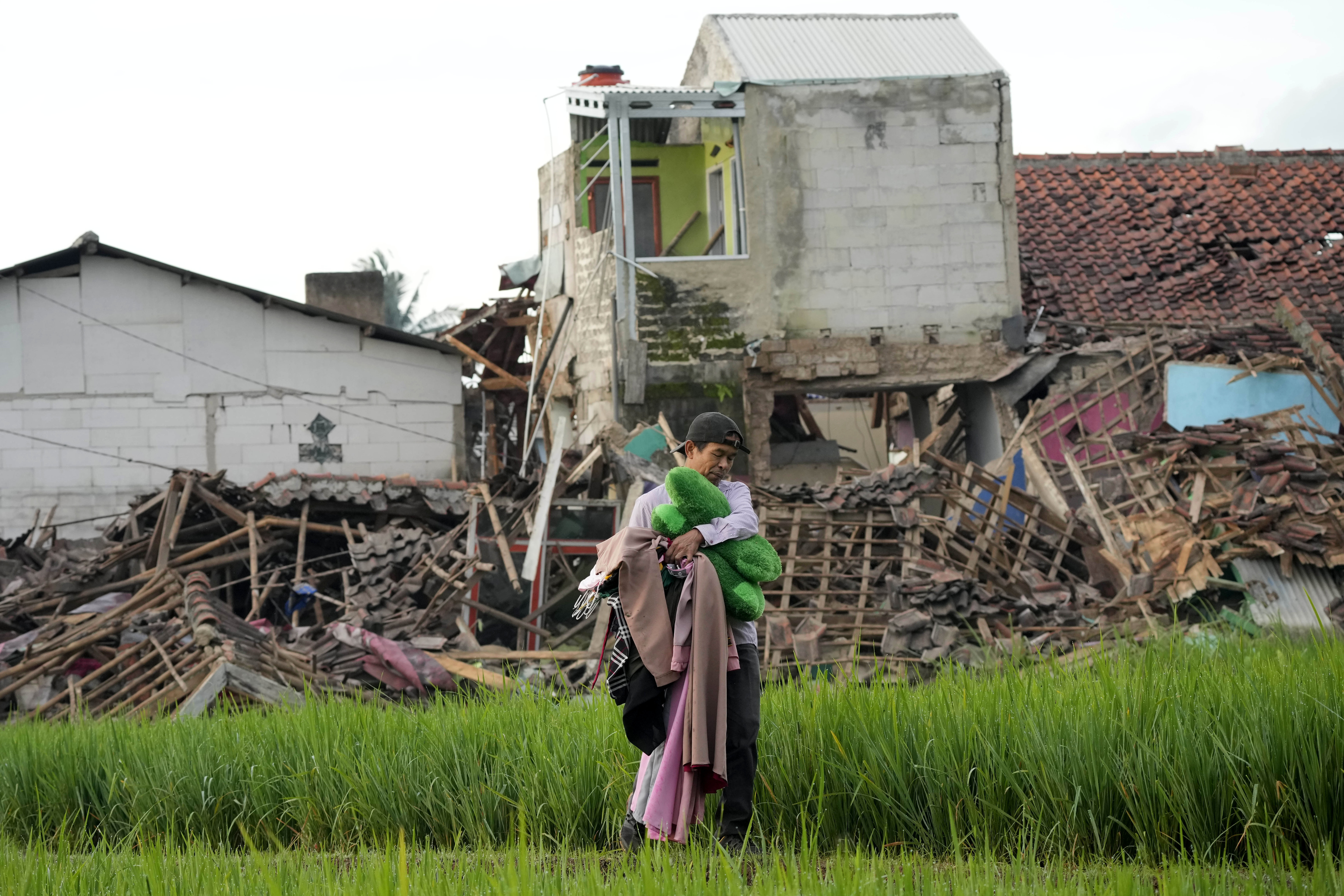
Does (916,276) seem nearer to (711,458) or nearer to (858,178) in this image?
(858,178)

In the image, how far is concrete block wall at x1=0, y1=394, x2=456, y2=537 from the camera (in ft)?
59.1

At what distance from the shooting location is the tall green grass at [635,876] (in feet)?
13.1

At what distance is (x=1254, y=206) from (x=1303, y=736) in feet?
63.7

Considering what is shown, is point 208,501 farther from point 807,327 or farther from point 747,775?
point 747,775

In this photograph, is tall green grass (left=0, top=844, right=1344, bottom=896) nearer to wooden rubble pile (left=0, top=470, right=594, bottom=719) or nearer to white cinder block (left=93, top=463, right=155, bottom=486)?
wooden rubble pile (left=0, top=470, right=594, bottom=719)

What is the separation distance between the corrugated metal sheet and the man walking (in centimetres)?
733

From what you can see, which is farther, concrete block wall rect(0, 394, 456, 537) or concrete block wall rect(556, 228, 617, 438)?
concrete block wall rect(556, 228, 617, 438)

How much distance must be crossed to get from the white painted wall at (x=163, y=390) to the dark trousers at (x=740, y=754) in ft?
46.6

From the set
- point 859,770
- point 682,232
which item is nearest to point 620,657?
point 859,770

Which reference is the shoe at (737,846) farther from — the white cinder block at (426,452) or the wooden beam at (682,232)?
the wooden beam at (682,232)

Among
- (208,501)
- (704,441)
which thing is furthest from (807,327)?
(704,441)

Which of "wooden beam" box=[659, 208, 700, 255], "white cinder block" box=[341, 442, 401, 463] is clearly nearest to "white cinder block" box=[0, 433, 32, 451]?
"white cinder block" box=[341, 442, 401, 463]

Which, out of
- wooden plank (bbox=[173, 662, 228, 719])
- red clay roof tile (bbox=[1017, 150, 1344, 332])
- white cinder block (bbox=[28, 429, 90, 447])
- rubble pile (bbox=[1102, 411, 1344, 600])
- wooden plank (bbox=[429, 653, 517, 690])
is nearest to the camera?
wooden plank (bbox=[173, 662, 228, 719])

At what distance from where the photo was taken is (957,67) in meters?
19.1
